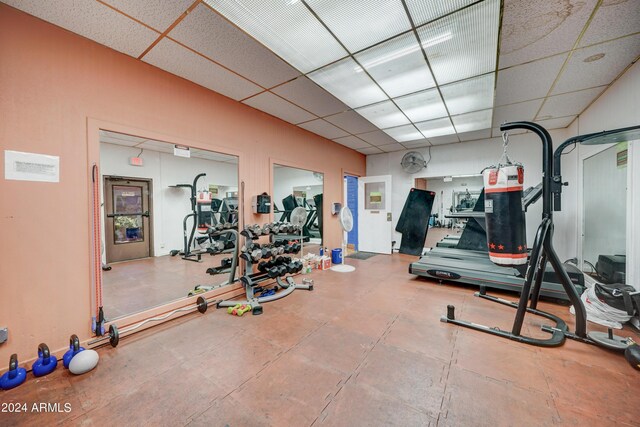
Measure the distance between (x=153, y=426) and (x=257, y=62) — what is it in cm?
328

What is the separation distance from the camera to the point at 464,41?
250cm

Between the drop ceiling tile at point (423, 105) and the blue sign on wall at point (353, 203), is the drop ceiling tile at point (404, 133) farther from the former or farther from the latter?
the blue sign on wall at point (353, 203)

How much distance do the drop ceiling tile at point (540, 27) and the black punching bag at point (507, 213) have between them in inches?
49.8

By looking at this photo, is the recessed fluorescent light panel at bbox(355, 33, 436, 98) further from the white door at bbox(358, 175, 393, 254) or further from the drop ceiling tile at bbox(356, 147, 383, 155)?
the white door at bbox(358, 175, 393, 254)

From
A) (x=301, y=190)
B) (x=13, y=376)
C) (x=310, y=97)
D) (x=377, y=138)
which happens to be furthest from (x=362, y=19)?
(x=301, y=190)

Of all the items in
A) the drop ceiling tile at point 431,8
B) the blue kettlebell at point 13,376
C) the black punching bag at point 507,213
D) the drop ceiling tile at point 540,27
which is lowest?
the blue kettlebell at point 13,376

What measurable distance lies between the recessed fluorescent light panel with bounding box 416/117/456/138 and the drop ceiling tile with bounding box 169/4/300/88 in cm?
306

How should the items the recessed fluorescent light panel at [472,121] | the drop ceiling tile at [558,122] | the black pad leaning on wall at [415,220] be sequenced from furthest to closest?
the black pad leaning on wall at [415,220], the drop ceiling tile at [558,122], the recessed fluorescent light panel at [472,121]

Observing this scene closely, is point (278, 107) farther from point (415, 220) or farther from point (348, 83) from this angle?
point (415, 220)

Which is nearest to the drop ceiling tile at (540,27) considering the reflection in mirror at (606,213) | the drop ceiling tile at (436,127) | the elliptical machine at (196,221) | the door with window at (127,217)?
the reflection in mirror at (606,213)

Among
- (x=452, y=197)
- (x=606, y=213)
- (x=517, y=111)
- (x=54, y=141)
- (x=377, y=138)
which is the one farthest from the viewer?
(x=452, y=197)

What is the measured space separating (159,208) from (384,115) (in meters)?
5.28

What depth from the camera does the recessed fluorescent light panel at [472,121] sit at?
444 centimetres

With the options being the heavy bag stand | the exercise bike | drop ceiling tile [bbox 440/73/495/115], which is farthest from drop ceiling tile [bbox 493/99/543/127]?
the exercise bike
